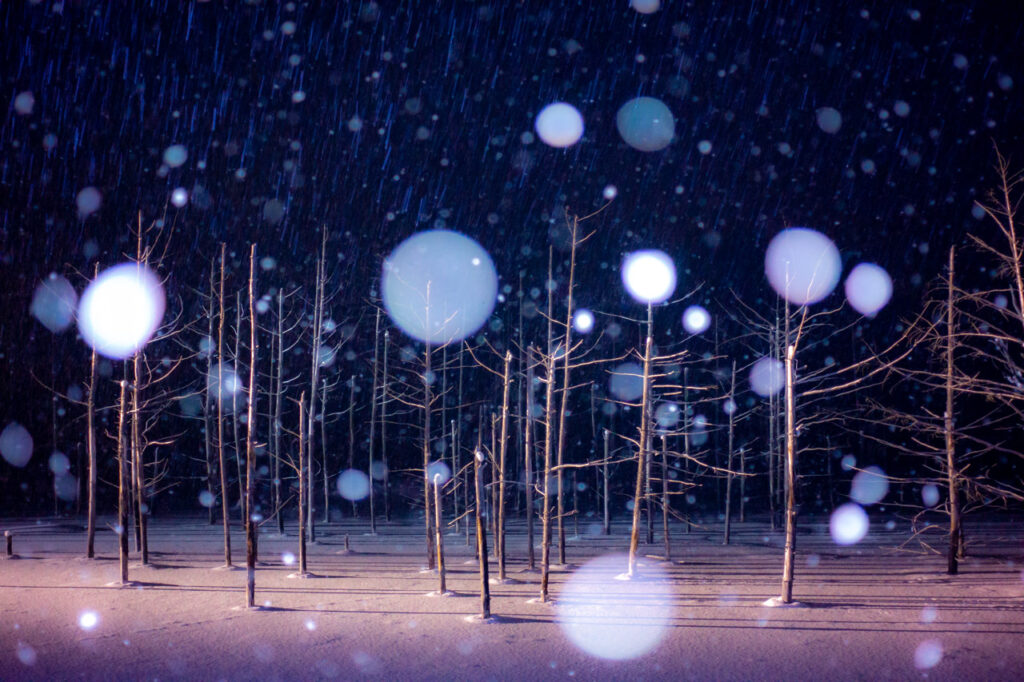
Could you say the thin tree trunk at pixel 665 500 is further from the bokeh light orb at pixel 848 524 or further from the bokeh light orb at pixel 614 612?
the bokeh light orb at pixel 848 524

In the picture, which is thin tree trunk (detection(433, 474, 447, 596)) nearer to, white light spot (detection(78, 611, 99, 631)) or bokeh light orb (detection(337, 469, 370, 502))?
white light spot (detection(78, 611, 99, 631))

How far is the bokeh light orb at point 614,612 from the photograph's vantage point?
13648mm

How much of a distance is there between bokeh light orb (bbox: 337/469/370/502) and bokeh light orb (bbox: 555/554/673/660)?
32.4 meters

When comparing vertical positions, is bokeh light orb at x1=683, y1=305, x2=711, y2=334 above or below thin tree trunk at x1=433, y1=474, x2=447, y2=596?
above

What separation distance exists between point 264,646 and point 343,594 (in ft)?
17.4

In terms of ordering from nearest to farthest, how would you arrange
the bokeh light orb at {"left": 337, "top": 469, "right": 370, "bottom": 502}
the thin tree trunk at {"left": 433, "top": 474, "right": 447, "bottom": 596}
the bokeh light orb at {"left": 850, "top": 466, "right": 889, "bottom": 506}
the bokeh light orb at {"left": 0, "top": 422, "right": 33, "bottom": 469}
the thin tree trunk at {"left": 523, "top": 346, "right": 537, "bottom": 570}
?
the thin tree trunk at {"left": 433, "top": 474, "right": 447, "bottom": 596}, the thin tree trunk at {"left": 523, "top": 346, "right": 537, "bottom": 570}, the bokeh light orb at {"left": 337, "top": 469, "right": 370, "bottom": 502}, the bokeh light orb at {"left": 0, "top": 422, "right": 33, "bottom": 469}, the bokeh light orb at {"left": 850, "top": 466, "right": 889, "bottom": 506}

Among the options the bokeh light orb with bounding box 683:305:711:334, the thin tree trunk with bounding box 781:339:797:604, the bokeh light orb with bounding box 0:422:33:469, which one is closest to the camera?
the thin tree trunk with bounding box 781:339:797:604

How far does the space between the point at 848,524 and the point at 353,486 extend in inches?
1372

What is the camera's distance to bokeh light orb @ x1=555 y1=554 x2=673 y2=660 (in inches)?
537

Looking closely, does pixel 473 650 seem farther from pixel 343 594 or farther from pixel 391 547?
pixel 391 547

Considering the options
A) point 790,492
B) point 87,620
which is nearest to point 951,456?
point 790,492

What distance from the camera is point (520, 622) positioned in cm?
1526

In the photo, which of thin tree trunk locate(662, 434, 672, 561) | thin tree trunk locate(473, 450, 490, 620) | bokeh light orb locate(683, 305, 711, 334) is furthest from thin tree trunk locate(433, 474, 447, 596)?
bokeh light orb locate(683, 305, 711, 334)

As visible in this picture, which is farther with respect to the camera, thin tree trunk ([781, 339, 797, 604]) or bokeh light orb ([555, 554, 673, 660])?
thin tree trunk ([781, 339, 797, 604])
